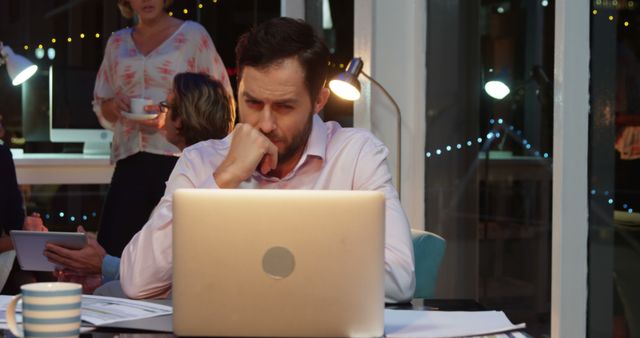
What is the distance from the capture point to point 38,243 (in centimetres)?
260

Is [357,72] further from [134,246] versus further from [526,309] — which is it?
[134,246]

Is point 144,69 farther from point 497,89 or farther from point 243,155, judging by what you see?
point 243,155

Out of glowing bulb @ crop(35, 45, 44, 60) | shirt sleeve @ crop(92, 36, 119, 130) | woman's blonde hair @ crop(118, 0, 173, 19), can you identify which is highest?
woman's blonde hair @ crop(118, 0, 173, 19)

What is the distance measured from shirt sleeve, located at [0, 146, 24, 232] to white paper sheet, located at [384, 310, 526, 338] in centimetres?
229

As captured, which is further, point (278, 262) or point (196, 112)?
point (196, 112)

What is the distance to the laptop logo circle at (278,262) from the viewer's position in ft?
4.41

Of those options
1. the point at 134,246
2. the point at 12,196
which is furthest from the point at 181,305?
the point at 12,196

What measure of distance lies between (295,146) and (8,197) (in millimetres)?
1645

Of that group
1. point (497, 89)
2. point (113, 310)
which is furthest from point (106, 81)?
point (113, 310)

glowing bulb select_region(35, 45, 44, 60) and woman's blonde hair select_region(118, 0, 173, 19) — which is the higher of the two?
woman's blonde hair select_region(118, 0, 173, 19)

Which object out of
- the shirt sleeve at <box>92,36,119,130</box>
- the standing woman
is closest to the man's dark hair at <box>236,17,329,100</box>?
the standing woman

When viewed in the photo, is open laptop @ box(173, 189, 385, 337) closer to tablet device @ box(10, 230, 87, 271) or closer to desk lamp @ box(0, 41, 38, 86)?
tablet device @ box(10, 230, 87, 271)

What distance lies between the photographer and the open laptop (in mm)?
1347

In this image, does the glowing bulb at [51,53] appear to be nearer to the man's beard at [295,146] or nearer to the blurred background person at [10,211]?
the blurred background person at [10,211]
